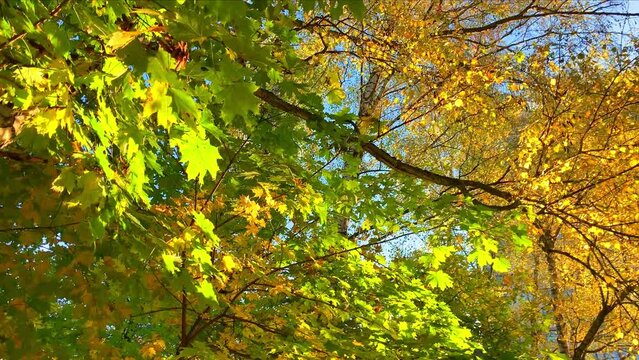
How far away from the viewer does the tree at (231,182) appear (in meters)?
1.84

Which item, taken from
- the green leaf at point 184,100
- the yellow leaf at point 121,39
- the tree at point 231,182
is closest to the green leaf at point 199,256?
the tree at point 231,182

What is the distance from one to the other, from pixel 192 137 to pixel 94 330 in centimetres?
208

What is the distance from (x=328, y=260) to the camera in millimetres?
5621

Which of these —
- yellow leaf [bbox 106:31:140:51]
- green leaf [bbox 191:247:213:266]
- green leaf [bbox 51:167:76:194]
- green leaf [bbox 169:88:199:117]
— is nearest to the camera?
yellow leaf [bbox 106:31:140:51]

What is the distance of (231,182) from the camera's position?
175 inches

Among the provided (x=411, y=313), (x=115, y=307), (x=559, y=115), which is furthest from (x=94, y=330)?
(x=559, y=115)

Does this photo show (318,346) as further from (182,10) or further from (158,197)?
(182,10)

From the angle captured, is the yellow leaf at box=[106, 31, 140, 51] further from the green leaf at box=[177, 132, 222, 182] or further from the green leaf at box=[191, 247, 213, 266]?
the green leaf at box=[191, 247, 213, 266]

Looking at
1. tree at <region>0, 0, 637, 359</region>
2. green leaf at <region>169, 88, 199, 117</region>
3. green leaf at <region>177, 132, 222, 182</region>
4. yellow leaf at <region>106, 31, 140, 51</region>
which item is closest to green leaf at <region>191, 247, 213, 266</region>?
tree at <region>0, 0, 637, 359</region>

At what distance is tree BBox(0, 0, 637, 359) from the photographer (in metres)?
1.84

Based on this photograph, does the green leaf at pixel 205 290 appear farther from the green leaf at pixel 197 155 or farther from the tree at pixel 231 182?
the green leaf at pixel 197 155

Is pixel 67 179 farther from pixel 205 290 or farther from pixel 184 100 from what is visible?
pixel 205 290

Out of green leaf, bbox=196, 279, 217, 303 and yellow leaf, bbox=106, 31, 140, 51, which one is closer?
yellow leaf, bbox=106, 31, 140, 51

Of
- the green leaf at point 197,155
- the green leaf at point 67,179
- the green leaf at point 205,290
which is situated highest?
the green leaf at point 197,155
